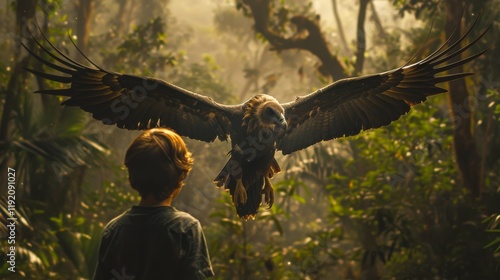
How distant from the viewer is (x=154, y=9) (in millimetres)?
16938

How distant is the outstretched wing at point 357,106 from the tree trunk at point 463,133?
9.15ft

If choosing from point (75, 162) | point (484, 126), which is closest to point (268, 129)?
point (75, 162)

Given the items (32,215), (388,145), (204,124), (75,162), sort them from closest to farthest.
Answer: (204,124)
(75,162)
(32,215)
(388,145)

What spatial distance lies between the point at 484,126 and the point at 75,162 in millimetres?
5130

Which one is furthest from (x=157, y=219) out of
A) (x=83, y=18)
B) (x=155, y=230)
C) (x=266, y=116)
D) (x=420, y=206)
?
(x=83, y=18)

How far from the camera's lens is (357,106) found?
2.91 meters

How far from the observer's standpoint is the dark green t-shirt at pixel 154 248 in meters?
1.63

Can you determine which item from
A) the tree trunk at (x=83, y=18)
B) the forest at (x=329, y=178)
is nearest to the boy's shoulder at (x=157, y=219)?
the forest at (x=329, y=178)

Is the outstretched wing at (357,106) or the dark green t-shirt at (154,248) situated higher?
the outstretched wing at (357,106)

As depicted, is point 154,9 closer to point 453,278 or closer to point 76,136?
point 76,136

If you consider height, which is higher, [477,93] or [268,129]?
[477,93]

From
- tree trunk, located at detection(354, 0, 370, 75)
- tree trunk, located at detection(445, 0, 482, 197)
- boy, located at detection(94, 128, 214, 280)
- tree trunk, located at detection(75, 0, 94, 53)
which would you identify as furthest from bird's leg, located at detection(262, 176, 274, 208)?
tree trunk, located at detection(75, 0, 94, 53)

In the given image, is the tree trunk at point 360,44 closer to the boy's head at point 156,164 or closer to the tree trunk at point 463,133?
the tree trunk at point 463,133

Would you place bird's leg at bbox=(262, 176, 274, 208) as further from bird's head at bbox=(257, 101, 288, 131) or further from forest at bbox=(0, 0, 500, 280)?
forest at bbox=(0, 0, 500, 280)
